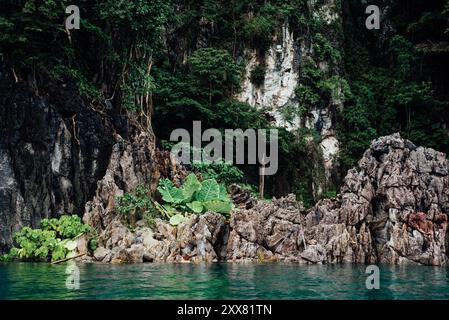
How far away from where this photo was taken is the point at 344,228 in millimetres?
18359

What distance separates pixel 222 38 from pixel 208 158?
9140 millimetres

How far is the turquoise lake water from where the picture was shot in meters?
8.48

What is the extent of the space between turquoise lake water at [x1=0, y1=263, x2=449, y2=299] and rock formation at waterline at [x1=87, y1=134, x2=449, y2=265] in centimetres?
329

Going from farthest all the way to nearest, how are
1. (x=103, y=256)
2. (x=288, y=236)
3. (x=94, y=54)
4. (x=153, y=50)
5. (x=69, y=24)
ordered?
(x=153, y=50), (x=94, y=54), (x=69, y=24), (x=288, y=236), (x=103, y=256)

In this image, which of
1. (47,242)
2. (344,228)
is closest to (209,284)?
(47,242)

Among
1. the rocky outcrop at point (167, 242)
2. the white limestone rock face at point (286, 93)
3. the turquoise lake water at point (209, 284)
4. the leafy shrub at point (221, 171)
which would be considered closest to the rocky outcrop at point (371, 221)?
the rocky outcrop at point (167, 242)

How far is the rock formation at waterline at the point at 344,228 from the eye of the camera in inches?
660

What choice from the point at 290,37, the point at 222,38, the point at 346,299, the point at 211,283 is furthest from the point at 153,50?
the point at 346,299

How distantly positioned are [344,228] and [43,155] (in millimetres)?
10528

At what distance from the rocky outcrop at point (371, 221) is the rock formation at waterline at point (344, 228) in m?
0.03

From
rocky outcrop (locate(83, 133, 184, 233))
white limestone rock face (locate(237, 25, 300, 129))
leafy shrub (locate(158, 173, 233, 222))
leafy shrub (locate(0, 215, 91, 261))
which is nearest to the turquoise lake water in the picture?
leafy shrub (locate(0, 215, 91, 261))

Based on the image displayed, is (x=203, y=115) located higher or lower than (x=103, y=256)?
higher

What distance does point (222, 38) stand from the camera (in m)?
30.1

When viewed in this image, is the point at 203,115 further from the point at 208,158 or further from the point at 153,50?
the point at 153,50
